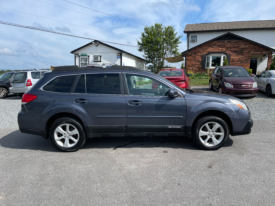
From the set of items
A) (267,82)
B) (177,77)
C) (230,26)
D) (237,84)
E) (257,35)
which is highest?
(230,26)

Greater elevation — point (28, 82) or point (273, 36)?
point (273, 36)

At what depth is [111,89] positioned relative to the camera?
4.33m

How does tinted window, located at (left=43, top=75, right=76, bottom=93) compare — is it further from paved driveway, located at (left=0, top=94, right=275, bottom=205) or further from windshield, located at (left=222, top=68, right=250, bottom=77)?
windshield, located at (left=222, top=68, right=250, bottom=77)

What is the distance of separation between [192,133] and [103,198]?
2.33 metres

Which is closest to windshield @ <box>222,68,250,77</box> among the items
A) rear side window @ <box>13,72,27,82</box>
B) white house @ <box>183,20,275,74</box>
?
rear side window @ <box>13,72,27,82</box>

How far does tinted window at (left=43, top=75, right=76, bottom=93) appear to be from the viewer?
436cm

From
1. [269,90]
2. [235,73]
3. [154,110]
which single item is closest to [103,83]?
[154,110]

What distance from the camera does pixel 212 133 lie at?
4.29 meters

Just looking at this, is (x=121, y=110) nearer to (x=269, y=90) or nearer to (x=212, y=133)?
(x=212, y=133)

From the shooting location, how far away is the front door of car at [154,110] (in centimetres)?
421

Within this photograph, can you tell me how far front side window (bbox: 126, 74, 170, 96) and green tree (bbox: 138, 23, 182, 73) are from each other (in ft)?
97.8

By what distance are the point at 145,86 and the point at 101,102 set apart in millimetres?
981

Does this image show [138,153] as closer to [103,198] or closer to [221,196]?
[103,198]

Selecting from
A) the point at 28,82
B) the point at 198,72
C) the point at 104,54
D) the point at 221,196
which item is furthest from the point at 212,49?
the point at 221,196
